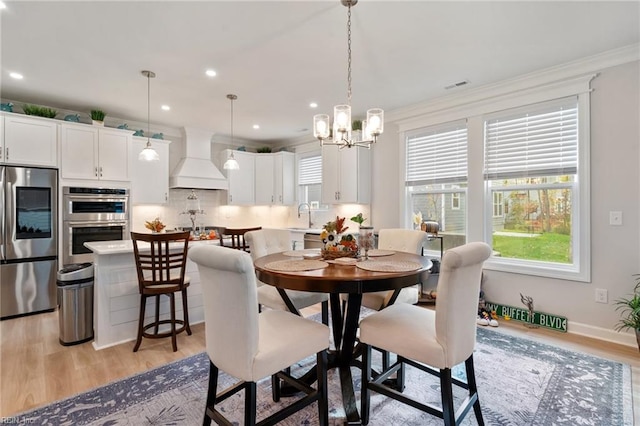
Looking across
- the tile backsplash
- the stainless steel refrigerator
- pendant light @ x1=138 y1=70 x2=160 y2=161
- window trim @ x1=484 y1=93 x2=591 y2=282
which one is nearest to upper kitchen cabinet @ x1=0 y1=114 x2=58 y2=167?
the stainless steel refrigerator

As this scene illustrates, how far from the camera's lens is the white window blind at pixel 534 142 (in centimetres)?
314

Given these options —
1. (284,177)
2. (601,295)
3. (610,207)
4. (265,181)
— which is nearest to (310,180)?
(284,177)

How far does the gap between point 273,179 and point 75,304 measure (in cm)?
383

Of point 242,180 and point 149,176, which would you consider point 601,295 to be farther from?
point 149,176

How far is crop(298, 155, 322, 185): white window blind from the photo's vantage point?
5.85 meters

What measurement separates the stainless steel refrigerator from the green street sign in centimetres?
517

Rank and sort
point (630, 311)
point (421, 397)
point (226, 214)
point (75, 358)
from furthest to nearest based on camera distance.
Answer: point (226, 214), point (630, 311), point (75, 358), point (421, 397)

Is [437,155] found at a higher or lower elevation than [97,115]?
lower

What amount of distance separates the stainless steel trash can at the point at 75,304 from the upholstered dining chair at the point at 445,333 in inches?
101

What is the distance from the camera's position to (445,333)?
59.5 inches

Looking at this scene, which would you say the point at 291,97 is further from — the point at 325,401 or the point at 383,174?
the point at 325,401

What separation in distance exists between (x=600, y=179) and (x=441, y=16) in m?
2.15

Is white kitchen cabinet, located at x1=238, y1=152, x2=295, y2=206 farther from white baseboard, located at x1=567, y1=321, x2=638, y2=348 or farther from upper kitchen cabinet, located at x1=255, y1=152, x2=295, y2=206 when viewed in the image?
white baseboard, located at x1=567, y1=321, x2=638, y2=348

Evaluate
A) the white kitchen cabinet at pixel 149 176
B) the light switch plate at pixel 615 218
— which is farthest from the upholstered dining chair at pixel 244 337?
the white kitchen cabinet at pixel 149 176
